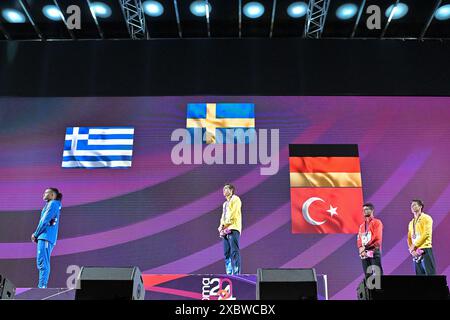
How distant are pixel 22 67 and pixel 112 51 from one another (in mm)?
1532

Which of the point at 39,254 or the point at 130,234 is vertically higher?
the point at 130,234

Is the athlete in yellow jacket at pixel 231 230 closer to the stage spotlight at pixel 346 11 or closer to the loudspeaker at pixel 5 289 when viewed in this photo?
the stage spotlight at pixel 346 11

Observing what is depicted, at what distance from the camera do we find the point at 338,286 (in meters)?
7.93

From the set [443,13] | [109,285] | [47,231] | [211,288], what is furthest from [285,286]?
[443,13]

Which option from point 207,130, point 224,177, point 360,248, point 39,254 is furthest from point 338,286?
point 39,254

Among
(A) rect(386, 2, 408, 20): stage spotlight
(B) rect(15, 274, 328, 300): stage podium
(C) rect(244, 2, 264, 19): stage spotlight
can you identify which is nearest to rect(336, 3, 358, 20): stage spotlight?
(A) rect(386, 2, 408, 20): stage spotlight

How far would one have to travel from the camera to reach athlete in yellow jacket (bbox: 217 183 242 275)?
7348 mm

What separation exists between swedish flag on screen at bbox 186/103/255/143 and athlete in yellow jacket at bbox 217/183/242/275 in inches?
45.0

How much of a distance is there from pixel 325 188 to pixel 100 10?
4843mm

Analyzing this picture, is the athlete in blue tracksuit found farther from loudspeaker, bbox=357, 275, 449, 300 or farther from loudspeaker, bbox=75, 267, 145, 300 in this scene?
loudspeaker, bbox=357, 275, 449, 300

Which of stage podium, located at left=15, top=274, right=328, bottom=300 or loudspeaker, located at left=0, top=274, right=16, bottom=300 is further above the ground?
stage podium, located at left=15, top=274, right=328, bottom=300

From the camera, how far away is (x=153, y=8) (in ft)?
31.1

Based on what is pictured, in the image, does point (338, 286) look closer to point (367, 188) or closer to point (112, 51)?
point (367, 188)

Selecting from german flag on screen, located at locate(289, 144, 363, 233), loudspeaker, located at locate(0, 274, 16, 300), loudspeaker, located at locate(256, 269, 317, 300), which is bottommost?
loudspeaker, located at locate(0, 274, 16, 300)
